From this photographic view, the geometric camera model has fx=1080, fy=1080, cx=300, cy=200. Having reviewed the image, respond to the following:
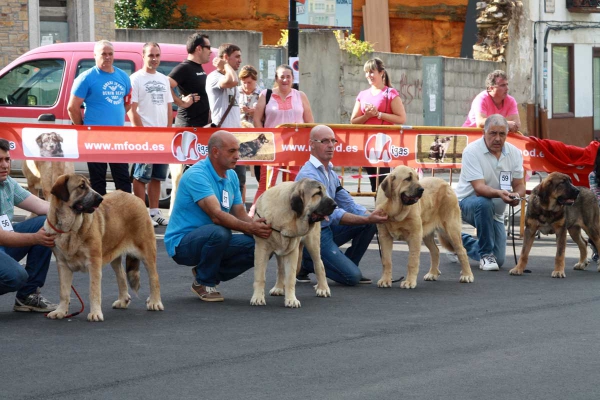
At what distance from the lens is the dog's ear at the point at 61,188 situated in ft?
25.7

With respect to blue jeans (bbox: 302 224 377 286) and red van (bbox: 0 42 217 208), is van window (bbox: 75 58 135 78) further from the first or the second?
blue jeans (bbox: 302 224 377 286)

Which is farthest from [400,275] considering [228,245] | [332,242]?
[228,245]

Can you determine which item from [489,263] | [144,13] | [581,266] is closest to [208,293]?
[489,263]

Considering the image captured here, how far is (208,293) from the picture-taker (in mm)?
9039

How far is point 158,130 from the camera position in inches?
530

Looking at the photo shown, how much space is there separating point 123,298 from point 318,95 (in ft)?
57.3

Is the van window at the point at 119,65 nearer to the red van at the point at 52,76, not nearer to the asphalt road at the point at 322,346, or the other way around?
the red van at the point at 52,76

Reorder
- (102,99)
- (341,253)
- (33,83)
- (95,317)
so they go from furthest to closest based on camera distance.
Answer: (33,83) → (102,99) → (341,253) → (95,317)

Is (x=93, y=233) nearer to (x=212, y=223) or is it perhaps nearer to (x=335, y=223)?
(x=212, y=223)

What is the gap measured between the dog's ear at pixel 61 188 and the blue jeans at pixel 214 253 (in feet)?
4.61

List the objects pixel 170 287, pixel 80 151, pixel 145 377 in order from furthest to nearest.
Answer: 1. pixel 80 151
2. pixel 170 287
3. pixel 145 377

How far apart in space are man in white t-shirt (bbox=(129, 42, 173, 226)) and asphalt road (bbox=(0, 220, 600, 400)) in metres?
3.96

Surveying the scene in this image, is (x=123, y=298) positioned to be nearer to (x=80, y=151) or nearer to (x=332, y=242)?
(x=332, y=242)

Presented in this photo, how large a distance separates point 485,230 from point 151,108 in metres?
4.81
